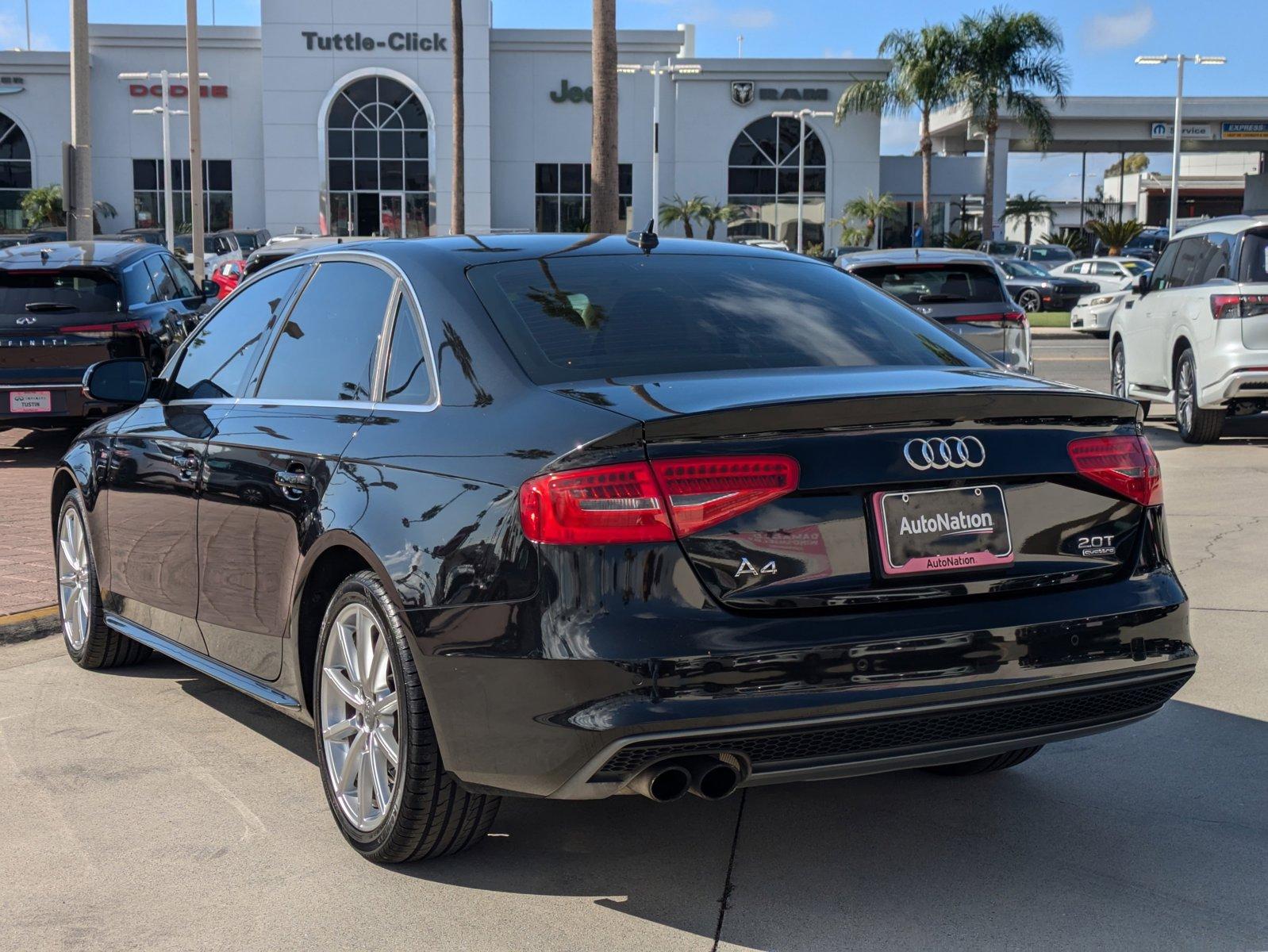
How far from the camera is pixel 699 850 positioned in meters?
4.19

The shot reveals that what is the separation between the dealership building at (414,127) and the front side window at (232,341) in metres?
48.4

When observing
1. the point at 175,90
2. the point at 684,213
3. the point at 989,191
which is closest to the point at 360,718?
the point at 684,213

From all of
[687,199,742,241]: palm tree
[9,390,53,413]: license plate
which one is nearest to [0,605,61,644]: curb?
[9,390,53,413]: license plate

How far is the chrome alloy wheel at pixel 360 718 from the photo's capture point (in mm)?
3979

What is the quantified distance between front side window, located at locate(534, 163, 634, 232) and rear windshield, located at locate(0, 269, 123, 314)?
4482 centimetres

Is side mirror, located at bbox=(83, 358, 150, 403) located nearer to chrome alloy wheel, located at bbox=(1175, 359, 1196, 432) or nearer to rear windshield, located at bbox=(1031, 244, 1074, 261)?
chrome alloy wheel, located at bbox=(1175, 359, 1196, 432)

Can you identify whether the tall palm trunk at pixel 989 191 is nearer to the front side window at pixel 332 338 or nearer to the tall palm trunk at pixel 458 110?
the tall palm trunk at pixel 458 110

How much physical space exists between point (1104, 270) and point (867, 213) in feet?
63.3

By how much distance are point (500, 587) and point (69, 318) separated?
10.5 m

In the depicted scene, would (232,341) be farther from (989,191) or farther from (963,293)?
(989,191)

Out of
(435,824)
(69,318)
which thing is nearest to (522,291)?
(435,824)

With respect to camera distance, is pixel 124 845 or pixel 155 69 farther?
pixel 155 69

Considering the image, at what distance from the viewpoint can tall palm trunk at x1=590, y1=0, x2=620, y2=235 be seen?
18422mm

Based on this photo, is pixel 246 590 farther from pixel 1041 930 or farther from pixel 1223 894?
pixel 1223 894
